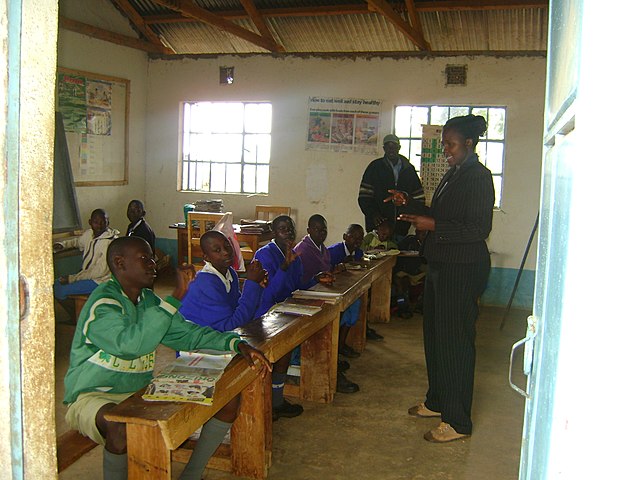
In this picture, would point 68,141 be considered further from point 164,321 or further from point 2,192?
point 2,192

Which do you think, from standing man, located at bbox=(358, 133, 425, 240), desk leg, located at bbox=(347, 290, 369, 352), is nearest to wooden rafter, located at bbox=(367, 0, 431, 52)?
standing man, located at bbox=(358, 133, 425, 240)

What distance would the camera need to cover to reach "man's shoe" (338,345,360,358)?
5.00 meters

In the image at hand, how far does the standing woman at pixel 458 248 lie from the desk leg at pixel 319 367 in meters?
0.78

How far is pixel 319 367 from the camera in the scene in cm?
396

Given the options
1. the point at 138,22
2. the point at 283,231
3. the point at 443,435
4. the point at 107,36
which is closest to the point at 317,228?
the point at 283,231

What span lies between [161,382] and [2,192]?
1.29 m

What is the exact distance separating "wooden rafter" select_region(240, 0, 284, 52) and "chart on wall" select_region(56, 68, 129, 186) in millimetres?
2046

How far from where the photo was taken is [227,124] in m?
8.55

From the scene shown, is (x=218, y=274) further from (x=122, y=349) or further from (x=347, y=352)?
(x=347, y=352)

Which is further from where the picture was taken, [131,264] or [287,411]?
[287,411]

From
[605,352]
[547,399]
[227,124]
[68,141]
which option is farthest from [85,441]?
[227,124]

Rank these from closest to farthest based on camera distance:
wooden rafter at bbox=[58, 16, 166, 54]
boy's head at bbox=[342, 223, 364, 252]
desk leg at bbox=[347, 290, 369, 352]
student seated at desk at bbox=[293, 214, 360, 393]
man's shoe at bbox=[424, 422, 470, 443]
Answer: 1. man's shoe at bbox=[424, 422, 470, 443]
2. student seated at desk at bbox=[293, 214, 360, 393]
3. desk leg at bbox=[347, 290, 369, 352]
4. boy's head at bbox=[342, 223, 364, 252]
5. wooden rafter at bbox=[58, 16, 166, 54]

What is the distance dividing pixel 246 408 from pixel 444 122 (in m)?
5.59

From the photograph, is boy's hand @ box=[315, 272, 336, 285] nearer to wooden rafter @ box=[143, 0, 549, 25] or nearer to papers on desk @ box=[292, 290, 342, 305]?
papers on desk @ box=[292, 290, 342, 305]
